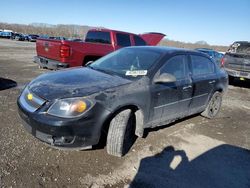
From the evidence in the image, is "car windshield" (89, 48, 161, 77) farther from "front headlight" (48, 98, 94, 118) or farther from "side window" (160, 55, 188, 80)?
"front headlight" (48, 98, 94, 118)

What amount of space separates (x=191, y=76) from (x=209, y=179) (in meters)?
2.15

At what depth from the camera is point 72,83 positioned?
3807 mm

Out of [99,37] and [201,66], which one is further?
[99,37]

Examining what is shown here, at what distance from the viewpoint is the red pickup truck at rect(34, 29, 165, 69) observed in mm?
8188

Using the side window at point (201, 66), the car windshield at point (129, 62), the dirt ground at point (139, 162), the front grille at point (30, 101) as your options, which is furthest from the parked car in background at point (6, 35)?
the front grille at point (30, 101)

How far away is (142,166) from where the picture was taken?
3.79m

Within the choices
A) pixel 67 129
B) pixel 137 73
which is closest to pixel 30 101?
pixel 67 129

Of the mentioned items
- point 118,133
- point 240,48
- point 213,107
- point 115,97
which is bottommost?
point 213,107

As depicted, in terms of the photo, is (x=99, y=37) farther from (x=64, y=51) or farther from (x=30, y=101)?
(x=30, y=101)

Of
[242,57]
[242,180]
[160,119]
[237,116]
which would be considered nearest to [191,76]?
[160,119]

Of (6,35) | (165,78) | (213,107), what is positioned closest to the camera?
(165,78)

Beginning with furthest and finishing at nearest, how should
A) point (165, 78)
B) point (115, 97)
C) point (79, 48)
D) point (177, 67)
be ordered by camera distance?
point (79, 48) → point (177, 67) → point (165, 78) → point (115, 97)

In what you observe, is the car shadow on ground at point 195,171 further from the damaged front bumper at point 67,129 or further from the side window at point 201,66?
the side window at point 201,66

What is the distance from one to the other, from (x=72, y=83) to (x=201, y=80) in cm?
286
